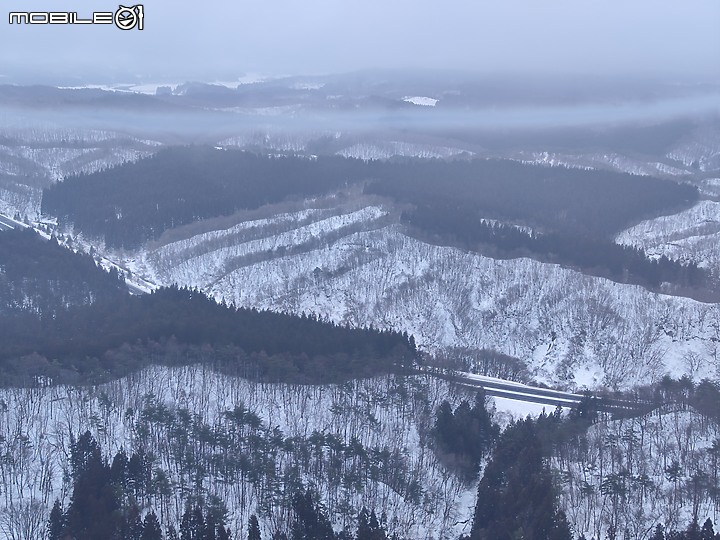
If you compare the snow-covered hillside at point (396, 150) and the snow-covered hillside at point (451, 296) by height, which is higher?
the snow-covered hillside at point (396, 150)

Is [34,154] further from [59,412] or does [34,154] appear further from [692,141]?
[692,141]

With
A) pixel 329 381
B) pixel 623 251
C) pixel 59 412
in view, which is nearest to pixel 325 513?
pixel 329 381

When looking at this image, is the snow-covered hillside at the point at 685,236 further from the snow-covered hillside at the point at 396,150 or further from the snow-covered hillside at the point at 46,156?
the snow-covered hillside at the point at 46,156

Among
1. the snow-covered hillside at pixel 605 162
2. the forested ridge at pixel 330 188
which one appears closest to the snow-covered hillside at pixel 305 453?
the forested ridge at pixel 330 188

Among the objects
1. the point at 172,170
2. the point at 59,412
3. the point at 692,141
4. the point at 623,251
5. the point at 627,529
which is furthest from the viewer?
the point at 692,141

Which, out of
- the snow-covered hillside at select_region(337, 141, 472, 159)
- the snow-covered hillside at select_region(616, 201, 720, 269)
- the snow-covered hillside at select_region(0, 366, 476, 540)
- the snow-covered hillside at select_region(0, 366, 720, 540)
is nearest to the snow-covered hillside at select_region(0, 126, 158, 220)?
the snow-covered hillside at select_region(337, 141, 472, 159)
